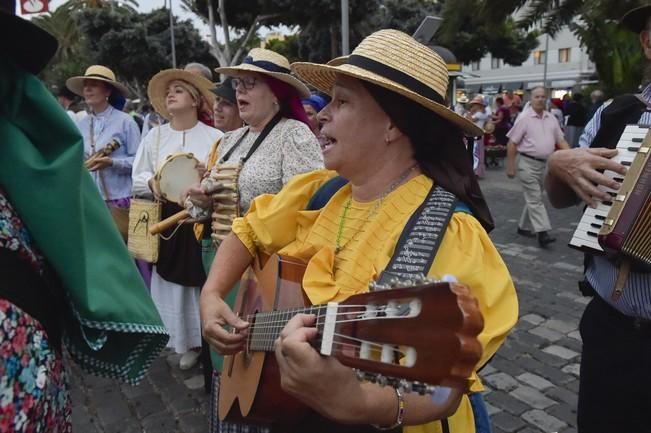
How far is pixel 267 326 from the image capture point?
171 cm

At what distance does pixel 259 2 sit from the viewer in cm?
2403

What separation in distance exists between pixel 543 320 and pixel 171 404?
129 inches

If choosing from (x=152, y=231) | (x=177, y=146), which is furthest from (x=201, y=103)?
(x=152, y=231)

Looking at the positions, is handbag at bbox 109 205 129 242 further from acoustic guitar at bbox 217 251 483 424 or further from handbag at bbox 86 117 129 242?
acoustic guitar at bbox 217 251 483 424

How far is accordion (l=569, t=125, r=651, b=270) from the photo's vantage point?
1.86 m

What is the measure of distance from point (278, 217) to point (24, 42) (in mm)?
1093

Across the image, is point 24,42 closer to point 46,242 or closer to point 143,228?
point 46,242

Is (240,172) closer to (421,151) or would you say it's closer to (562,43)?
(421,151)

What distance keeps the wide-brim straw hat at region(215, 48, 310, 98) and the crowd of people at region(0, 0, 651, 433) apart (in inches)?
0.5

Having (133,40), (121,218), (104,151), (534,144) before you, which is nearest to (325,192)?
(121,218)

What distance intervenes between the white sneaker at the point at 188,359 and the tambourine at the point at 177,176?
1355 millimetres

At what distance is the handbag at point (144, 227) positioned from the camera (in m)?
3.75

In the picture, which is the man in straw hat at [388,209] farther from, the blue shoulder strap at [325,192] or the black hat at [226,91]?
the black hat at [226,91]

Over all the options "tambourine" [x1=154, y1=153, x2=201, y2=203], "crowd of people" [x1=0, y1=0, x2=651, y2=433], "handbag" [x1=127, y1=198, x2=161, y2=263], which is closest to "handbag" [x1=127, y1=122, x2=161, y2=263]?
"handbag" [x1=127, y1=198, x2=161, y2=263]
